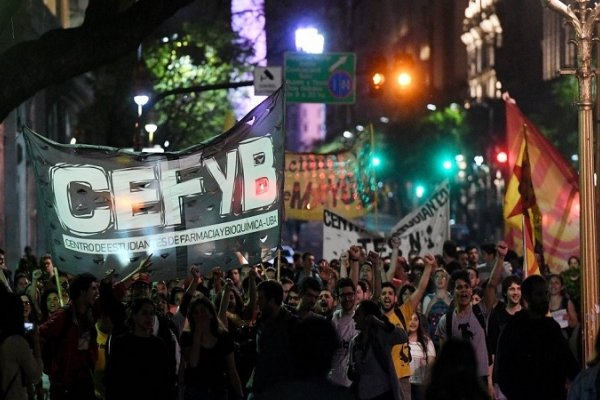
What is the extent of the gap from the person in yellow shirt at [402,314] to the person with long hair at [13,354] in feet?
10.5

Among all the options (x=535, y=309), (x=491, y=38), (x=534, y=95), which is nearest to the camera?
(x=535, y=309)

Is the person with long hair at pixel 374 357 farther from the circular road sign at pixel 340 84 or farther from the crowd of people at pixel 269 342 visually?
the circular road sign at pixel 340 84

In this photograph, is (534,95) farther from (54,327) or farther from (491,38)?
(54,327)

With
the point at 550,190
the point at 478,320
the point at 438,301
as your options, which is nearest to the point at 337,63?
the point at 550,190

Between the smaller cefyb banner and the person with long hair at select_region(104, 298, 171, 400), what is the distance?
3.08m

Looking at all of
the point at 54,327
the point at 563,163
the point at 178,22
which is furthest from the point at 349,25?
the point at 54,327

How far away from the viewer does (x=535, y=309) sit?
31.9 ft

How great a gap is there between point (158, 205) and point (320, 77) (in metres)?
18.4

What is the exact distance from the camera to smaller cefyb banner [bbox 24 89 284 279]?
42.1ft

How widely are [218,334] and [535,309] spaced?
7.42 feet

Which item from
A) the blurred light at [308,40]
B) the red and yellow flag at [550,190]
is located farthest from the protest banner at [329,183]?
the blurred light at [308,40]

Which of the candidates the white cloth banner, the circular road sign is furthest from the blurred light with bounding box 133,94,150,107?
the white cloth banner

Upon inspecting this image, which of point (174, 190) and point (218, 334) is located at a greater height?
point (174, 190)

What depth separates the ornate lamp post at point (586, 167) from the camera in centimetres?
1255
